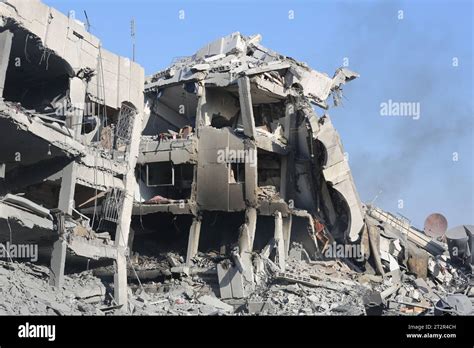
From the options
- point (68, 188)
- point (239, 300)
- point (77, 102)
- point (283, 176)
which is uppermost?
point (77, 102)

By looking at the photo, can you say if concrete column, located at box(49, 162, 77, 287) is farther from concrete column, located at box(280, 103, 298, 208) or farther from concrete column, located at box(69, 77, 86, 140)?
concrete column, located at box(280, 103, 298, 208)

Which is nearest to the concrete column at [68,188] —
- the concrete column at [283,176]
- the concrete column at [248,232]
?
the concrete column at [248,232]

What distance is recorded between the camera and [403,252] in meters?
31.8

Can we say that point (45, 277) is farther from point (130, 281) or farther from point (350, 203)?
point (350, 203)

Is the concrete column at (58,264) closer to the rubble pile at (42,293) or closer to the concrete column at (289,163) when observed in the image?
the rubble pile at (42,293)

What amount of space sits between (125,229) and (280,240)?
687cm

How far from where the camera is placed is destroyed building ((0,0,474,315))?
68.2ft

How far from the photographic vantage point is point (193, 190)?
30297 mm

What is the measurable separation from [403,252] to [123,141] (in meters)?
14.2

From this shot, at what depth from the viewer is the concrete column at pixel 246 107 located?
30188 millimetres

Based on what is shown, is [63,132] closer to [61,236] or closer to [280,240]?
[61,236]

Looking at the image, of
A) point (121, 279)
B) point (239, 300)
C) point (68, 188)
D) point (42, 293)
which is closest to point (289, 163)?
point (239, 300)

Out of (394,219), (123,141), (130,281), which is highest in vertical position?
(123,141)
